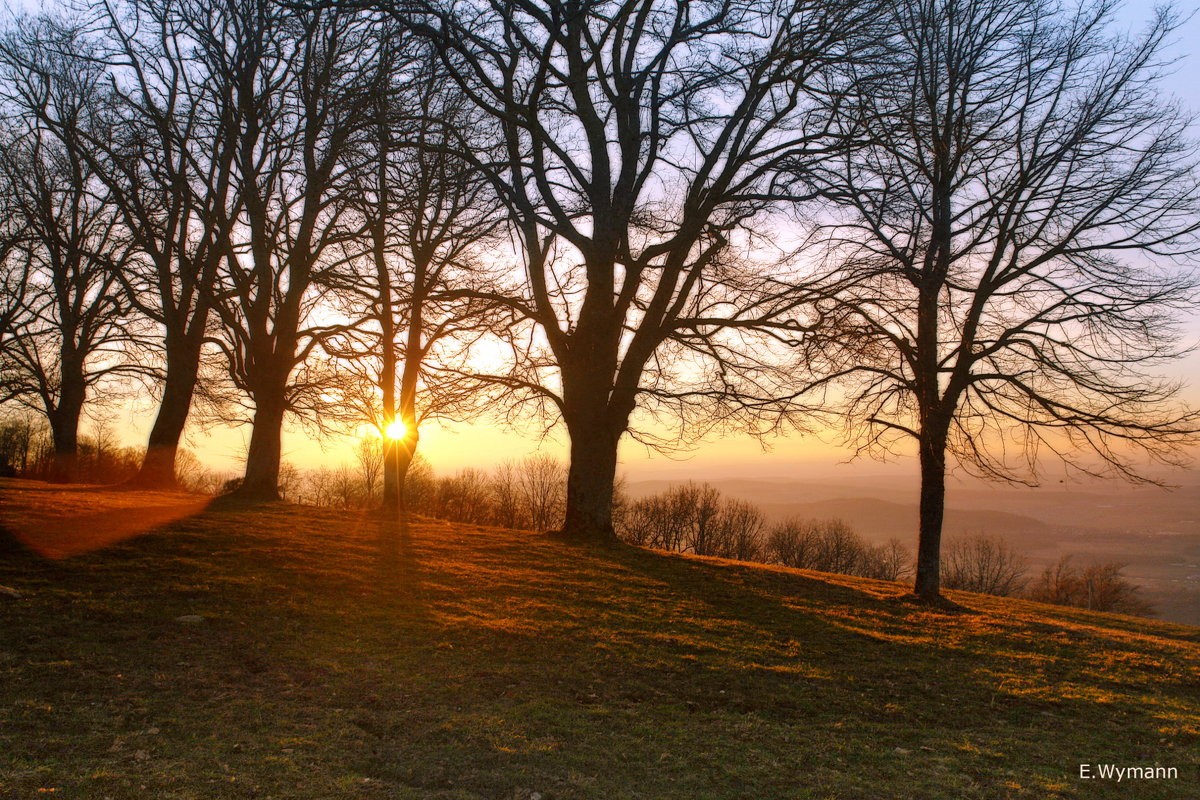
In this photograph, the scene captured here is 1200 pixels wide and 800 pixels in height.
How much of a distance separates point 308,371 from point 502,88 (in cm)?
988

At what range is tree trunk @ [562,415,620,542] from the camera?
12.8m

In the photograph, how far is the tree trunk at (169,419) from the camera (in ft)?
56.2

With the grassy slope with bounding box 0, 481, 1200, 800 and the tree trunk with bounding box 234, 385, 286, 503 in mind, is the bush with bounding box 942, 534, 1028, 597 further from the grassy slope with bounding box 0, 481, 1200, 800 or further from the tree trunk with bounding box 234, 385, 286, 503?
the grassy slope with bounding box 0, 481, 1200, 800

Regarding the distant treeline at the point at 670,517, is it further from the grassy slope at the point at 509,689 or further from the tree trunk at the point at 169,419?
the grassy slope at the point at 509,689

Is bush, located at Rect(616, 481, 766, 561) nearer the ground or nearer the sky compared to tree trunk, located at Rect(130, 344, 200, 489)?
nearer the ground

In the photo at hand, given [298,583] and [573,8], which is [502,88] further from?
[298,583]

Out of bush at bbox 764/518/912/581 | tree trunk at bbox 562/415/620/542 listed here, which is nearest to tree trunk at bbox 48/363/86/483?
tree trunk at bbox 562/415/620/542

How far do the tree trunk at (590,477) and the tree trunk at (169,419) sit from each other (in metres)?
10.5

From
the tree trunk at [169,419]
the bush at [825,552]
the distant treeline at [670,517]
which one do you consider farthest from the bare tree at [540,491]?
the tree trunk at [169,419]

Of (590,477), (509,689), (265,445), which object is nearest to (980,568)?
(590,477)

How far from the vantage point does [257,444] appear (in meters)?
15.7

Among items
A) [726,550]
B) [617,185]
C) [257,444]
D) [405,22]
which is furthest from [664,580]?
[726,550]

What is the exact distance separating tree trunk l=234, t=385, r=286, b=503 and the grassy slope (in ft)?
18.9

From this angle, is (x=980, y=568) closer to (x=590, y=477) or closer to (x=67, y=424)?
(x=590, y=477)
